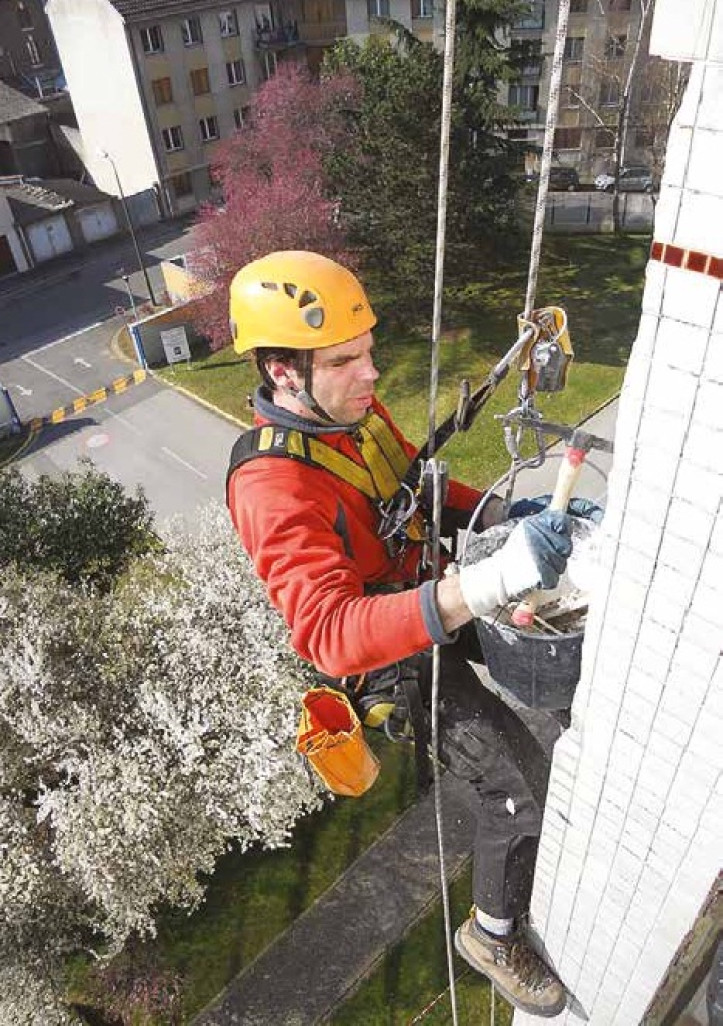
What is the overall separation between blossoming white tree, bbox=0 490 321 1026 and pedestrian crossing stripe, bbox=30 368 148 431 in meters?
15.2

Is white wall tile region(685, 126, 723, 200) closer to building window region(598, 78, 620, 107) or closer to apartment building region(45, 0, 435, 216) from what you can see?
building window region(598, 78, 620, 107)

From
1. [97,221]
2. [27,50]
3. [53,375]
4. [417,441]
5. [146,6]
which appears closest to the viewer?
[417,441]

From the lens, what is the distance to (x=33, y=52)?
136 feet

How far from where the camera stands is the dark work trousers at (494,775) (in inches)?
179

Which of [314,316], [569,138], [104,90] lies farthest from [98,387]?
[569,138]

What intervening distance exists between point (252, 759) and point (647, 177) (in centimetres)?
3163

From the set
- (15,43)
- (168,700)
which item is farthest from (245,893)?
(15,43)

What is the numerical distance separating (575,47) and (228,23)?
15493mm

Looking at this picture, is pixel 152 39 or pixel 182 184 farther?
pixel 182 184

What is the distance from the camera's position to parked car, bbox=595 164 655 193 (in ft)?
103

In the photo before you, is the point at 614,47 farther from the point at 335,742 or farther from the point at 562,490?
the point at 335,742

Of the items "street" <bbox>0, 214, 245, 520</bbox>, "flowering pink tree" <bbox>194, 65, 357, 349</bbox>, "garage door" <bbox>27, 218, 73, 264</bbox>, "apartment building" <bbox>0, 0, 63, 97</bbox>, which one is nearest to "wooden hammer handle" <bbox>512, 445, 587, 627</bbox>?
"street" <bbox>0, 214, 245, 520</bbox>

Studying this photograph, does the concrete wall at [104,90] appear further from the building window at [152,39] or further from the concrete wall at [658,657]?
the concrete wall at [658,657]

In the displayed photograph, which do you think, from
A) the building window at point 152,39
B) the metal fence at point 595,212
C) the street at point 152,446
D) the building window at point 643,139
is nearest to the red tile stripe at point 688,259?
the street at point 152,446
